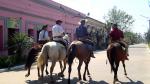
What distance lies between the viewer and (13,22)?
2681cm

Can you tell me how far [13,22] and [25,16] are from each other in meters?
2.21

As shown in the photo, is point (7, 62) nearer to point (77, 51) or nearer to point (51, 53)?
point (51, 53)

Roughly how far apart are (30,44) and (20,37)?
102cm

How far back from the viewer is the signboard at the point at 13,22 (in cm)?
2597

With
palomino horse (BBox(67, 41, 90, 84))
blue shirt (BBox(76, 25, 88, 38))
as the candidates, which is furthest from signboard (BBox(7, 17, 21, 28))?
palomino horse (BBox(67, 41, 90, 84))

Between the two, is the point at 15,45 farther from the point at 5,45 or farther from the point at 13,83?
the point at 13,83

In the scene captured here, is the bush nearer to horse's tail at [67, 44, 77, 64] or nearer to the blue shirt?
the blue shirt

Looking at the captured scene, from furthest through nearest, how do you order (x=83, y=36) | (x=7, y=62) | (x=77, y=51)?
(x=7, y=62) → (x=83, y=36) → (x=77, y=51)

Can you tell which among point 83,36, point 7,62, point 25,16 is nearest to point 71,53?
point 83,36

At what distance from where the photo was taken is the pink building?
82.2ft

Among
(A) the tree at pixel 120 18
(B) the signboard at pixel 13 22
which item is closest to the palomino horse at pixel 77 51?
(B) the signboard at pixel 13 22

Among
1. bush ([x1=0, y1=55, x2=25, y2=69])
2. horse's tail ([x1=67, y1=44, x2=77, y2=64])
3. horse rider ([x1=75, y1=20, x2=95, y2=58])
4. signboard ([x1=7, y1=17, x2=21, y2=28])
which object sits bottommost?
bush ([x1=0, y1=55, x2=25, y2=69])

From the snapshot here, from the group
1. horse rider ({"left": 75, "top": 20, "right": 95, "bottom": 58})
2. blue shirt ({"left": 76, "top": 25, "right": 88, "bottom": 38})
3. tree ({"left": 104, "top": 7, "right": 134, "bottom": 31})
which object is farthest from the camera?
tree ({"left": 104, "top": 7, "right": 134, "bottom": 31})

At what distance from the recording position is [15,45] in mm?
24000
